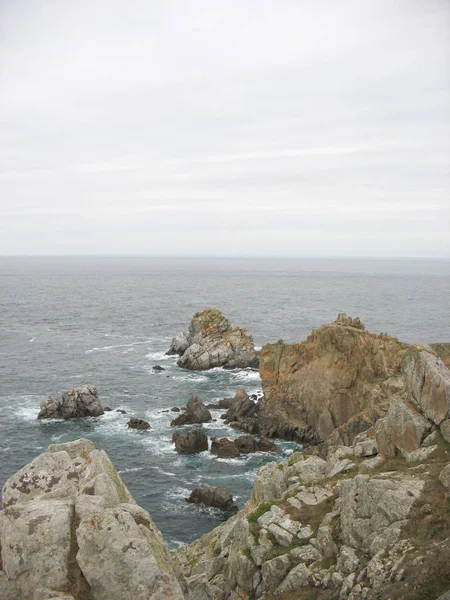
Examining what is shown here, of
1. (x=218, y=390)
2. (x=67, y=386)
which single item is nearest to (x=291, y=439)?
(x=218, y=390)

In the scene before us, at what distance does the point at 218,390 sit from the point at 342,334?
25.7 meters

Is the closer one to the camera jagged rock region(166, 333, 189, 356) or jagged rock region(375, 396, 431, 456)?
jagged rock region(375, 396, 431, 456)

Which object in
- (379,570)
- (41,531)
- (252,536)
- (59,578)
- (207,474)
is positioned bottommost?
(207,474)

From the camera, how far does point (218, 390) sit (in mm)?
79125

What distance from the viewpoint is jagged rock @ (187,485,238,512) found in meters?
45.6

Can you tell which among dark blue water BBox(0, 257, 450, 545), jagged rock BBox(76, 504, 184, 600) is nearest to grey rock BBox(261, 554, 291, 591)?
jagged rock BBox(76, 504, 184, 600)

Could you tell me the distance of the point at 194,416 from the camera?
6531 centimetres

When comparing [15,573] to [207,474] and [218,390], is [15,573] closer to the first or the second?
[207,474]

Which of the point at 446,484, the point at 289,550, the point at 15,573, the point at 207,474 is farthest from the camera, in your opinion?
the point at 207,474

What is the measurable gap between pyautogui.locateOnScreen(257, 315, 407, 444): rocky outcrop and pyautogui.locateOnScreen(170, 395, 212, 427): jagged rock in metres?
7.20

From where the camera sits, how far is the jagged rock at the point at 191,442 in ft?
188

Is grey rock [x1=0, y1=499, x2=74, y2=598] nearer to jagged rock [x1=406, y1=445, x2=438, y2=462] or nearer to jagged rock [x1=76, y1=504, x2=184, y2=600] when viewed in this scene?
jagged rock [x1=76, y1=504, x2=184, y2=600]

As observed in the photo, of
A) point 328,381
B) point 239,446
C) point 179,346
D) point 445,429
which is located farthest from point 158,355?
point 445,429

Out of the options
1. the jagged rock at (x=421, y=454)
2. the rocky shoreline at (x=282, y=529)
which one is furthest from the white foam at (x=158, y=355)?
the jagged rock at (x=421, y=454)
